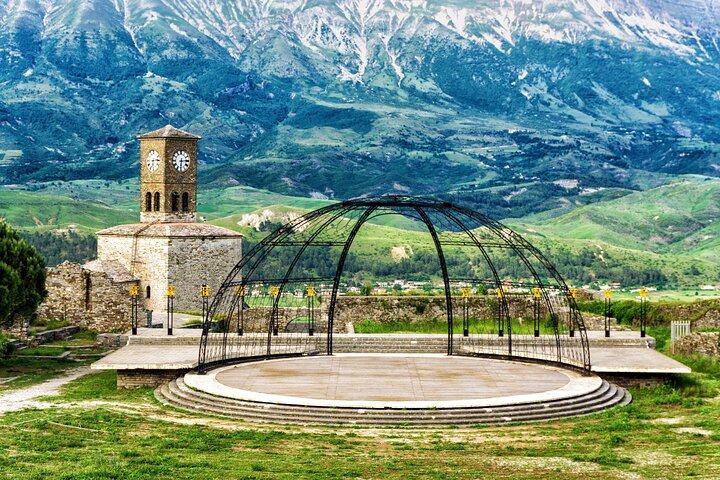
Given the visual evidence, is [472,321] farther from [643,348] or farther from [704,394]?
[704,394]

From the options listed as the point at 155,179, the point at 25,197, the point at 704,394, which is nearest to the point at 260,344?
the point at 704,394

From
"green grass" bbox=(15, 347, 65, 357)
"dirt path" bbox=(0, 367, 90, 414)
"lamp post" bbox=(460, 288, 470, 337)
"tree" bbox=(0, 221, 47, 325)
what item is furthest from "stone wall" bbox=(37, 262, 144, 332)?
"lamp post" bbox=(460, 288, 470, 337)

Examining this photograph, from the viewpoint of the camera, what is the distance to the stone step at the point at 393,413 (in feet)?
84.8

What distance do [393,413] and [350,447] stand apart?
3127 millimetres

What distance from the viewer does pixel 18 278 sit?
128 feet

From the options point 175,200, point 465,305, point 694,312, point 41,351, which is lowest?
point 41,351

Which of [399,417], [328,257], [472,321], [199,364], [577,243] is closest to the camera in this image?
[399,417]

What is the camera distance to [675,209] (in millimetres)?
188375

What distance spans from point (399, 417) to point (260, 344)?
479 inches

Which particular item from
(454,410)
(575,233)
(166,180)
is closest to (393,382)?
(454,410)

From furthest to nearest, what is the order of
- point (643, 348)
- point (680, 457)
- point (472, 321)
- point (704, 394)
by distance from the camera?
1. point (472, 321)
2. point (643, 348)
3. point (704, 394)
4. point (680, 457)

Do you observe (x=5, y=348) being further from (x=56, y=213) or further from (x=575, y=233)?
(x=575, y=233)

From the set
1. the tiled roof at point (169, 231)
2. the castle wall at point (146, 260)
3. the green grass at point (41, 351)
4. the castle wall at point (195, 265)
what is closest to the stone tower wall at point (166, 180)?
the tiled roof at point (169, 231)

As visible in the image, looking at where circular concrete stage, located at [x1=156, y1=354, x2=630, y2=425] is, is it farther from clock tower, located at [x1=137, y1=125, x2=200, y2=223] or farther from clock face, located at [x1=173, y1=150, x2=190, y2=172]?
clock face, located at [x1=173, y1=150, x2=190, y2=172]
